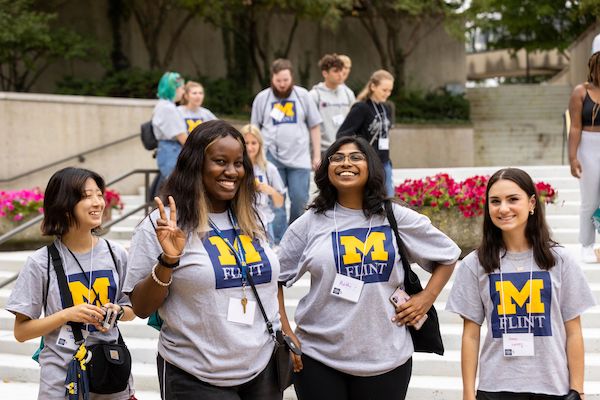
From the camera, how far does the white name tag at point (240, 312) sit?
366 cm

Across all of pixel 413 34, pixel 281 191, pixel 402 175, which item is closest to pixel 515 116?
pixel 413 34

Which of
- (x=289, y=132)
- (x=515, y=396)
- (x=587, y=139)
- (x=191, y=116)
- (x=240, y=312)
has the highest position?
(x=191, y=116)

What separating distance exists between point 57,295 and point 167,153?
5693 millimetres

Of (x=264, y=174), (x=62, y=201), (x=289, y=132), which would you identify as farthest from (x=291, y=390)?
(x=289, y=132)

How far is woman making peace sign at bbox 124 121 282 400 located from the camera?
362 cm

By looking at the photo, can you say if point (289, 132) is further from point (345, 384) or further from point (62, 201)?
point (345, 384)

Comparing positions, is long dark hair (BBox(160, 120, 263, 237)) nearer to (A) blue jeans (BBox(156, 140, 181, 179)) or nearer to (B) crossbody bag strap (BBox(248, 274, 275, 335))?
(B) crossbody bag strap (BBox(248, 274, 275, 335))

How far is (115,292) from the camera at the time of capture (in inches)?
173

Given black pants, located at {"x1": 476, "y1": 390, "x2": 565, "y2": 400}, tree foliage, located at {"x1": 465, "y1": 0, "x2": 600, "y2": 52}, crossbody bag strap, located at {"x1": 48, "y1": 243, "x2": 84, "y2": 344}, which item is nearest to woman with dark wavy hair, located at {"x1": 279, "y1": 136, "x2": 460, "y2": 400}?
black pants, located at {"x1": 476, "y1": 390, "x2": 565, "y2": 400}

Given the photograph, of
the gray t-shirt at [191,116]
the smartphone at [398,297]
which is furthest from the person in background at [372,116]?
the smartphone at [398,297]

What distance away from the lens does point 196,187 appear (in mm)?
3768

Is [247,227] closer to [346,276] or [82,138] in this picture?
[346,276]

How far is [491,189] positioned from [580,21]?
23605 mm

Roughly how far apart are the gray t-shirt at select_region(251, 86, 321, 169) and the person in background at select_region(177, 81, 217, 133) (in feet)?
2.44
